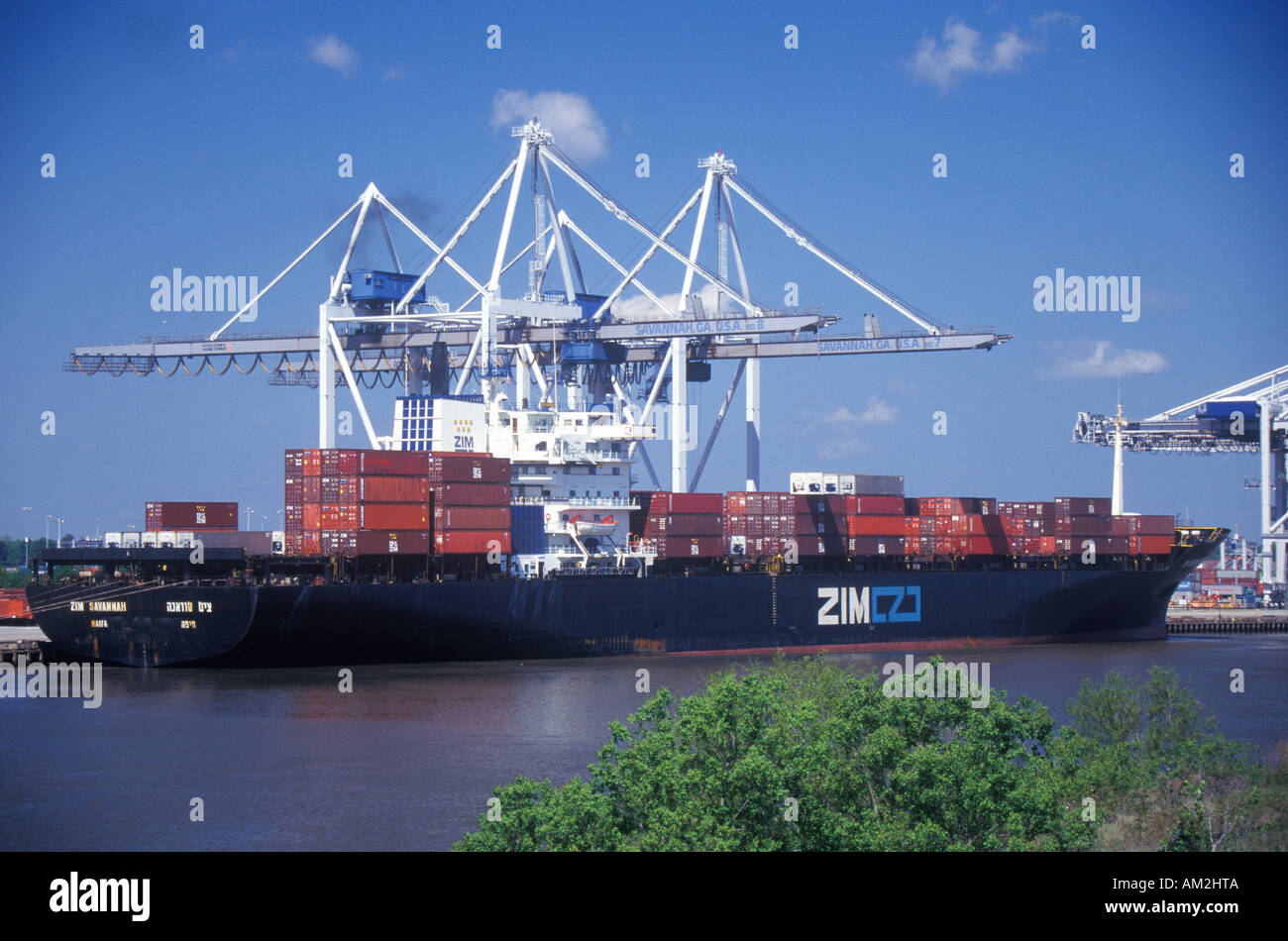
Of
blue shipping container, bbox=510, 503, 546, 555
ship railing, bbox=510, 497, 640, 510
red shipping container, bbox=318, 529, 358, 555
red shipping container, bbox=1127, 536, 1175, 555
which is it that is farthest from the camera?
red shipping container, bbox=1127, 536, 1175, 555

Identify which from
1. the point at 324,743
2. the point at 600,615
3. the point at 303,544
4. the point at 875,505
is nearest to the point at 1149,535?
the point at 875,505

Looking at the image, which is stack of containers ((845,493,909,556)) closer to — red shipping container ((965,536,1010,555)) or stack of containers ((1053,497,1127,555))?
red shipping container ((965,536,1010,555))

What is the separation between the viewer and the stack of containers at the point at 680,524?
2293 inches

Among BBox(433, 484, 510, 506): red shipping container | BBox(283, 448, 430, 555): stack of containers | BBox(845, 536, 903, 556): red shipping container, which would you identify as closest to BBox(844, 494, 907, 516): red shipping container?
BBox(845, 536, 903, 556): red shipping container

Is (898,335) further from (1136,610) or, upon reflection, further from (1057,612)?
(1136,610)

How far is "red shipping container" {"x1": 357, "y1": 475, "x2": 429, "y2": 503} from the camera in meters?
47.0

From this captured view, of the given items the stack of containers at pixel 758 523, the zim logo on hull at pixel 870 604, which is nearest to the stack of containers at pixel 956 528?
the zim logo on hull at pixel 870 604

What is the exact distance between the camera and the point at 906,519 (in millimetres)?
64875

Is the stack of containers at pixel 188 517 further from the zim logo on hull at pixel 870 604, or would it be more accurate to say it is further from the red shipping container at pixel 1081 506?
the red shipping container at pixel 1081 506

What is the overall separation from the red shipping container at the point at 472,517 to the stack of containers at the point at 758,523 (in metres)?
12.4

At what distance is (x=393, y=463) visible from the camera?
48.2m

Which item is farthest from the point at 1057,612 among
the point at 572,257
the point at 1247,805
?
the point at 1247,805

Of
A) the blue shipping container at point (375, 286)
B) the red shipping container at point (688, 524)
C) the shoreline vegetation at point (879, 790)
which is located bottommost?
the shoreline vegetation at point (879, 790)

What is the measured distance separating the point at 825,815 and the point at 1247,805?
6295mm
